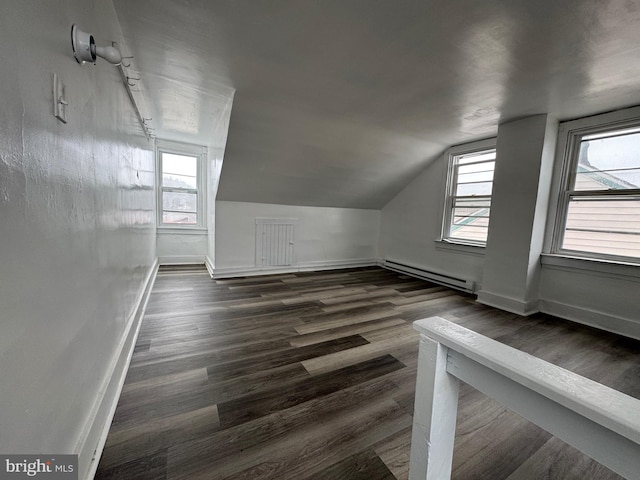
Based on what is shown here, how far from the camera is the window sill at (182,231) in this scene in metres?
4.51

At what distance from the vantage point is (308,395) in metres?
1.45

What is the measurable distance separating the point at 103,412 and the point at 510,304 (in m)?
3.62

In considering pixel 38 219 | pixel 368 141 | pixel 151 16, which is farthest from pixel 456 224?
pixel 38 219

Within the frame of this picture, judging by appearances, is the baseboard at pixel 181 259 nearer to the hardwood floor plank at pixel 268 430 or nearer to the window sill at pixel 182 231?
the window sill at pixel 182 231

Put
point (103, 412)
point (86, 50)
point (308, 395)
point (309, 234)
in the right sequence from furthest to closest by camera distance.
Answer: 1. point (309, 234)
2. point (308, 395)
3. point (103, 412)
4. point (86, 50)

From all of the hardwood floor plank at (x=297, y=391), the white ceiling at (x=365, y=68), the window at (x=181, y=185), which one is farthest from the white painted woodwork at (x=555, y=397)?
the window at (x=181, y=185)

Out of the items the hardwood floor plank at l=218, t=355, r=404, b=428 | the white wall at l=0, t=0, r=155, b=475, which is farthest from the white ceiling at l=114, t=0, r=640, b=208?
the hardwood floor plank at l=218, t=355, r=404, b=428

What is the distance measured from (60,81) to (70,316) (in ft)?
2.52

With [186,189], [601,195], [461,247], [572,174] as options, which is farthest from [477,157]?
[186,189]

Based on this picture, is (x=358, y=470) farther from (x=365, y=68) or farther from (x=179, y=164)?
(x=179, y=164)

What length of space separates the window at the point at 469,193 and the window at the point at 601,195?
0.74 meters

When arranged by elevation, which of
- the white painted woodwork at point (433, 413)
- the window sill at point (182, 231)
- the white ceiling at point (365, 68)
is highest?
the white ceiling at point (365, 68)

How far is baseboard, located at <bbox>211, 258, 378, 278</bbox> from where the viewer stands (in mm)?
3869

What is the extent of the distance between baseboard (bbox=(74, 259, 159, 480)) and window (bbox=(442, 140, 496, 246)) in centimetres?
385
